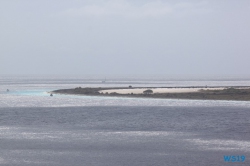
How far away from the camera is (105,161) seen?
107 ft

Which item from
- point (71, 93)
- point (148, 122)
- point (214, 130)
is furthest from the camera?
point (71, 93)

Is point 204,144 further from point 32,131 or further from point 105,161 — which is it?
point 32,131

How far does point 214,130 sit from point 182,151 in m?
12.5

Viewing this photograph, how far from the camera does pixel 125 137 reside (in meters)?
43.0

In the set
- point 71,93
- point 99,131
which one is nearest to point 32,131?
point 99,131

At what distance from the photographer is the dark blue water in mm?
33406

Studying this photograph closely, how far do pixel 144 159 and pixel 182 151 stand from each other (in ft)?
13.7

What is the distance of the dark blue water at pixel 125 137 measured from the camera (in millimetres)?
33406

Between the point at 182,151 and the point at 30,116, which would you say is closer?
the point at 182,151

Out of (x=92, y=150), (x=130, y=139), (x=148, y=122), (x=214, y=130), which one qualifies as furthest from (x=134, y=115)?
(x=92, y=150)

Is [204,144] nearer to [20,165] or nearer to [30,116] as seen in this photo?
[20,165]

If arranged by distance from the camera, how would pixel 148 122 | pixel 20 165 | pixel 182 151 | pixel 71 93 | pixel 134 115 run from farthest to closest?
pixel 71 93
pixel 134 115
pixel 148 122
pixel 182 151
pixel 20 165

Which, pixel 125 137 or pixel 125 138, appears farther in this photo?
pixel 125 137

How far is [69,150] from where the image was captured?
120ft
